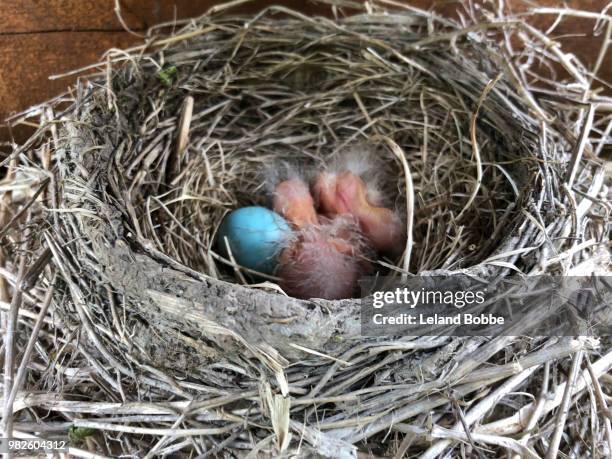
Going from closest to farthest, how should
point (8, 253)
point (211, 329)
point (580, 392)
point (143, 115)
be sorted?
1. point (211, 329)
2. point (580, 392)
3. point (8, 253)
4. point (143, 115)

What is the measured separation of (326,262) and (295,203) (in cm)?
20

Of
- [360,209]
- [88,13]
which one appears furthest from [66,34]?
[360,209]

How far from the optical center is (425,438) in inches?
35.4

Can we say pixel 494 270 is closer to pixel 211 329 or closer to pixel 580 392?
pixel 580 392

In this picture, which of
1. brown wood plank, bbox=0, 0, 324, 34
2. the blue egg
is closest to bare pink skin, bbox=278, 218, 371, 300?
the blue egg

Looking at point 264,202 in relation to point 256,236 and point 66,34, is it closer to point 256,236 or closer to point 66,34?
point 256,236

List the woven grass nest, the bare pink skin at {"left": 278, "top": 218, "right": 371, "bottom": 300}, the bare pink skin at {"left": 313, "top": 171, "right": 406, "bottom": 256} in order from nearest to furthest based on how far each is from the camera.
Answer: the woven grass nest → the bare pink skin at {"left": 278, "top": 218, "right": 371, "bottom": 300} → the bare pink skin at {"left": 313, "top": 171, "right": 406, "bottom": 256}

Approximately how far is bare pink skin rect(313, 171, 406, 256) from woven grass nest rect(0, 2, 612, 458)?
0.21ft

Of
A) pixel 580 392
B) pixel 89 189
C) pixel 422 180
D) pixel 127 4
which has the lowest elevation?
pixel 580 392

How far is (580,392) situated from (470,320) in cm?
28

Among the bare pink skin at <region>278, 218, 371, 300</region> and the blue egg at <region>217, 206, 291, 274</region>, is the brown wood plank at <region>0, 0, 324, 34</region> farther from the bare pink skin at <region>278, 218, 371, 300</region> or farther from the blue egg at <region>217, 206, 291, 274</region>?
the bare pink skin at <region>278, 218, 371, 300</region>

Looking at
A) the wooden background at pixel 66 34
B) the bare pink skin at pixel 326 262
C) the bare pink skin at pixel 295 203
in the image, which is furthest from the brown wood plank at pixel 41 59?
the bare pink skin at pixel 326 262

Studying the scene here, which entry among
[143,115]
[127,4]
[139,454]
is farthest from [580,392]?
[127,4]

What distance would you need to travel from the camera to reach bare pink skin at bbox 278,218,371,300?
1238mm
